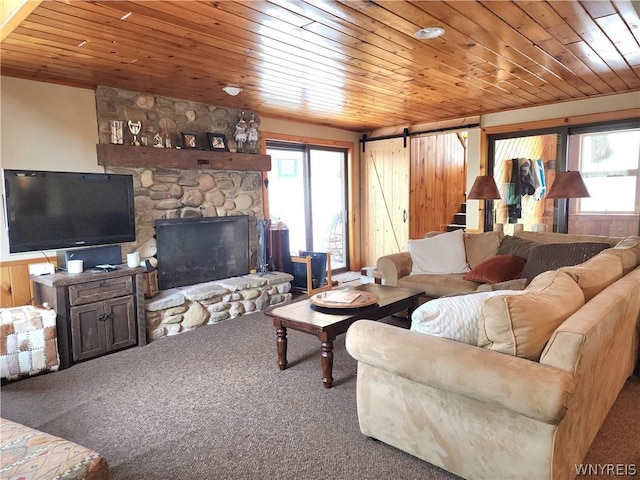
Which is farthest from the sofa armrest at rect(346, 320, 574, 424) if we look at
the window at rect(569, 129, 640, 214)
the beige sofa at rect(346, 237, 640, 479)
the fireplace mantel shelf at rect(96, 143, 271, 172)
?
the window at rect(569, 129, 640, 214)

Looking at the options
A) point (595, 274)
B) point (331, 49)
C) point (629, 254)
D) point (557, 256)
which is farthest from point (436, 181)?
point (595, 274)

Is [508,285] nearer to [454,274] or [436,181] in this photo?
[454,274]

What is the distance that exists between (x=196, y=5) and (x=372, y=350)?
2.02 metres

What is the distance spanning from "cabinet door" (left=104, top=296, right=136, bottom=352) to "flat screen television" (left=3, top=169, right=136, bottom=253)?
0.63 meters

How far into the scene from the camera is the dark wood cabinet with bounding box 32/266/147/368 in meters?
3.32

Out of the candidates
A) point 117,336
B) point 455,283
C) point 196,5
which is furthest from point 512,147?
point 117,336

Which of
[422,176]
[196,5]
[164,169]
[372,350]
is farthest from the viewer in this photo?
[422,176]

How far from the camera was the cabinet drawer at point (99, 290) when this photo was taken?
3.38 m

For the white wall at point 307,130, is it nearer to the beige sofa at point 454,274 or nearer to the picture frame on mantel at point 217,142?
the picture frame on mantel at point 217,142

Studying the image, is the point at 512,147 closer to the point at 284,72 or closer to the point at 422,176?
the point at 422,176

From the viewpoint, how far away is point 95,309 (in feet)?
11.5

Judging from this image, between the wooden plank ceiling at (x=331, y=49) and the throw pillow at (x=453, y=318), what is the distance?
1631 millimetres

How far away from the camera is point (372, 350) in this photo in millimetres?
2010

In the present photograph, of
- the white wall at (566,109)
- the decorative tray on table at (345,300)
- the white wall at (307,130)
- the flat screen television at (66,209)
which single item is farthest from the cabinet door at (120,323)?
the white wall at (566,109)
